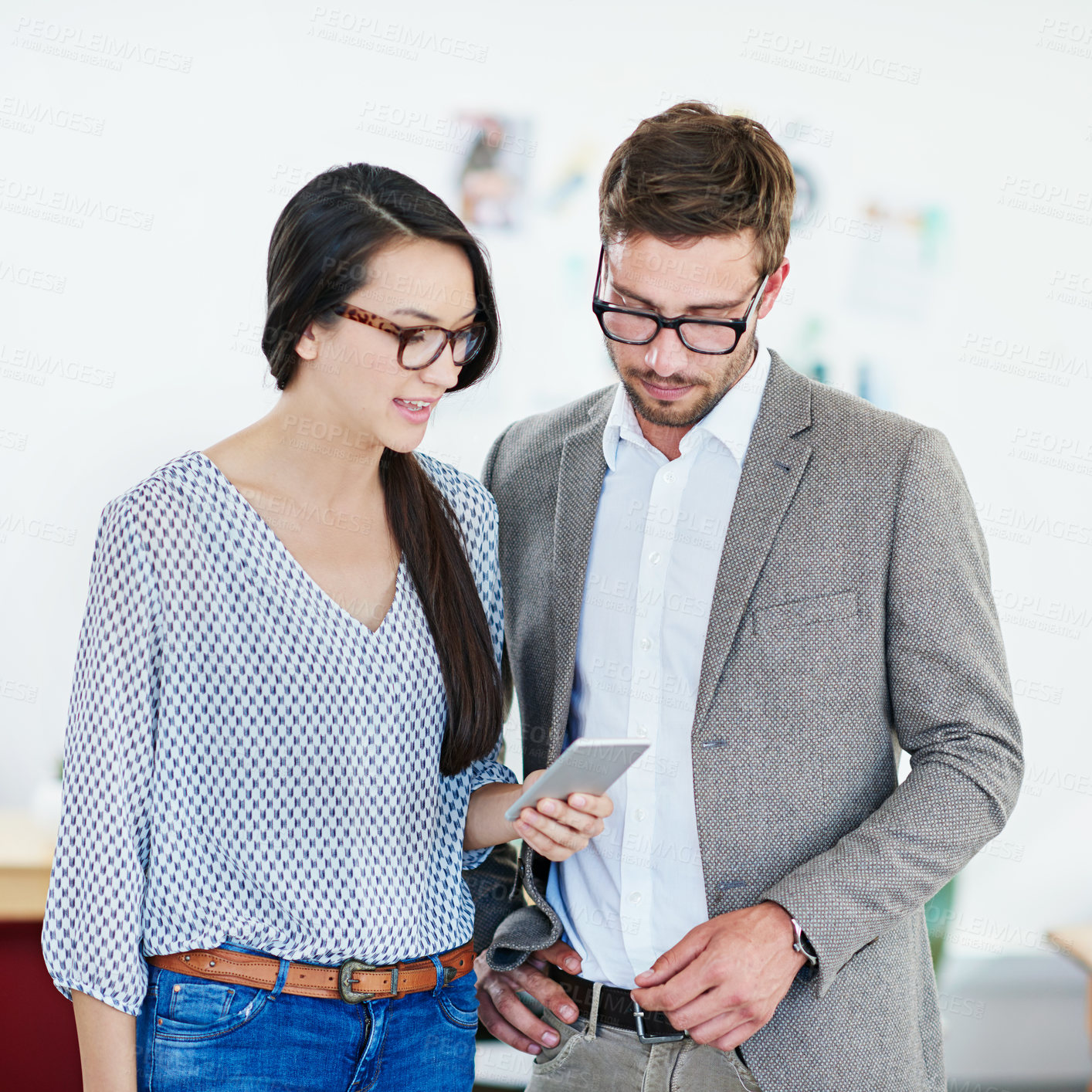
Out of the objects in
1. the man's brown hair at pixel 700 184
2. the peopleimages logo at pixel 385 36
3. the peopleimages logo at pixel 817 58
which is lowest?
the man's brown hair at pixel 700 184

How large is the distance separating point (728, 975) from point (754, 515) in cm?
63

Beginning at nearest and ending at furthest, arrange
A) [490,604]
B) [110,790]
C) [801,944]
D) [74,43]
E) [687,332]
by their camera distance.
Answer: [110,790]
[801,944]
[687,332]
[490,604]
[74,43]

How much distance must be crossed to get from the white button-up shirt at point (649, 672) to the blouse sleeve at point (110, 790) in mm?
641

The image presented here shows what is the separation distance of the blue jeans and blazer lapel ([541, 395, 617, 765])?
1.49 feet

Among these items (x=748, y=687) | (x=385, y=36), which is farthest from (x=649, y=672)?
(x=385, y=36)

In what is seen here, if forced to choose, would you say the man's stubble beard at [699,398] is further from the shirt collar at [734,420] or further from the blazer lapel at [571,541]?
the blazer lapel at [571,541]

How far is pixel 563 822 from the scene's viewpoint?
1492 mm

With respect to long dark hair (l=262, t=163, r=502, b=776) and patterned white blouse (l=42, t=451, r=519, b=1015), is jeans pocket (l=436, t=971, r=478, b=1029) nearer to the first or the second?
patterned white blouse (l=42, t=451, r=519, b=1015)

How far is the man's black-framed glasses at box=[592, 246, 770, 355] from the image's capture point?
5.32ft

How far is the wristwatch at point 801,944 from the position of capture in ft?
4.99

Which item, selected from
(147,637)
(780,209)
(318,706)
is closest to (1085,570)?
(780,209)

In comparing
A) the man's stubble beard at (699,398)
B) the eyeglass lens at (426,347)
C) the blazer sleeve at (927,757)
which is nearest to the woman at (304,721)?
the eyeglass lens at (426,347)

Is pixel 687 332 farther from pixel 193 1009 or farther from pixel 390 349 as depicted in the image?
pixel 193 1009

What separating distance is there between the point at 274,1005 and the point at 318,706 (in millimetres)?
354
